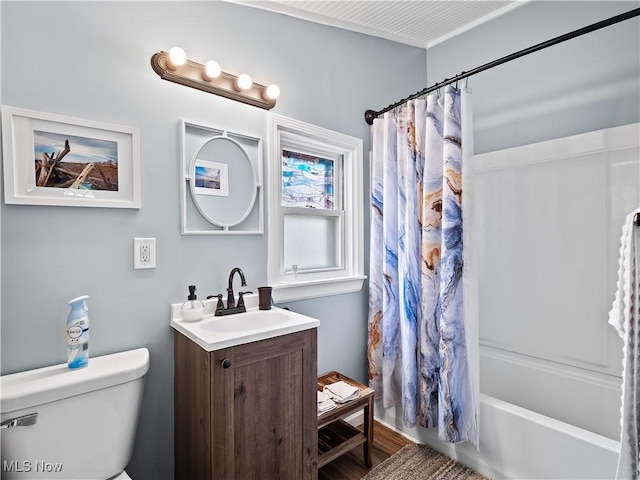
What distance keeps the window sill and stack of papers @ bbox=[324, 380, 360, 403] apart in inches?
20.6

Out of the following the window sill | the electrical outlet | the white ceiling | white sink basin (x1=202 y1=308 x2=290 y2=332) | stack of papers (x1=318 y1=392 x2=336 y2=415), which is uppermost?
the white ceiling

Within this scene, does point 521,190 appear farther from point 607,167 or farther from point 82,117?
point 82,117

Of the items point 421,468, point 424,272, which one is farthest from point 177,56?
point 421,468

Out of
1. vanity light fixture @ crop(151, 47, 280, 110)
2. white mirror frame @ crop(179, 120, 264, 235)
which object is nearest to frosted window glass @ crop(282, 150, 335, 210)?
white mirror frame @ crop(179, 120, 264, 235)

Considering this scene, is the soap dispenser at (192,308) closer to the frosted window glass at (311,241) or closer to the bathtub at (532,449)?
the frosted window glass at (311,241)

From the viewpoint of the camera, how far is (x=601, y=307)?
6.04ft

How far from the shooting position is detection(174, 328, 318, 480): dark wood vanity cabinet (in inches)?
46.7

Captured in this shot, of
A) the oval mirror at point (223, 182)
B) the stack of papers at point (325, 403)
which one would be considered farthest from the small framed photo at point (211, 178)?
the stack of papers at point (325, 403)

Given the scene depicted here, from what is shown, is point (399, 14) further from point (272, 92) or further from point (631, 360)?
point (631, 360)

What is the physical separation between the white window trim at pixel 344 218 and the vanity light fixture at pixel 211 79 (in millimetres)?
126

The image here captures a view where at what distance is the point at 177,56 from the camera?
139 cm

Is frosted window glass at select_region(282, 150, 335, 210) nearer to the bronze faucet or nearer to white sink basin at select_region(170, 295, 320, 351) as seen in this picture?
the bronze faucet

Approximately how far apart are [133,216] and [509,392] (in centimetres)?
248

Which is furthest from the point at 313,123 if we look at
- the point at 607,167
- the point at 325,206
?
the point at 607,167
